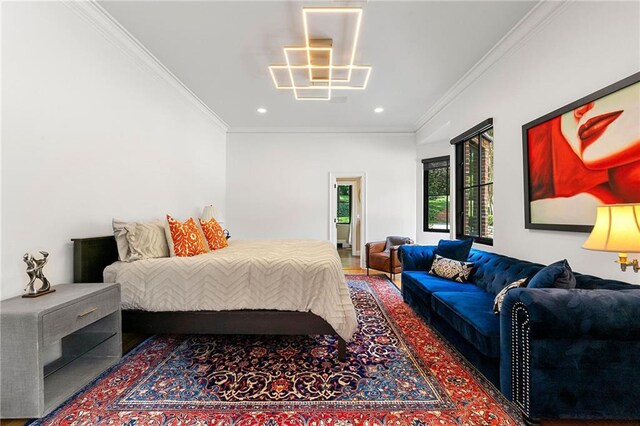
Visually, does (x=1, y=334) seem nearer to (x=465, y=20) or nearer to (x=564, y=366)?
(x=564, y=366)

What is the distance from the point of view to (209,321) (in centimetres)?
231

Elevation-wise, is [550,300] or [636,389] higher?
[550,300]

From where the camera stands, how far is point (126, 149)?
2.94 meters

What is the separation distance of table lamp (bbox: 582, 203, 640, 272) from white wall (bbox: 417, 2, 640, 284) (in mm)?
518

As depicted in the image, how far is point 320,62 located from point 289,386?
307 centimetres

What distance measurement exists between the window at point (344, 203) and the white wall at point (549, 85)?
585cm

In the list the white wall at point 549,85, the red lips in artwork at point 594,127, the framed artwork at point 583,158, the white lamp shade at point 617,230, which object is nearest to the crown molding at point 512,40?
the white wall at point 549,85

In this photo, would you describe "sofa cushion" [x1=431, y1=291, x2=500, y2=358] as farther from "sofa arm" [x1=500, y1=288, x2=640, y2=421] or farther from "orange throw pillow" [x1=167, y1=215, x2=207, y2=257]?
"orange throw pillow" [x1=167, y1=215, x2=207, y2=257]

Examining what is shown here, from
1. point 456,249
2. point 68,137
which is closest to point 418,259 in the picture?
point 456,249

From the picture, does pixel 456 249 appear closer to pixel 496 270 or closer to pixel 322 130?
pixel 496 270

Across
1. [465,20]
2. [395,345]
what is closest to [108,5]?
[465,20]

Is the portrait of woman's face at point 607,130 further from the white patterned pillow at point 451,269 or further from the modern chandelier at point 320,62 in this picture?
the modern chandelier at point 320,62

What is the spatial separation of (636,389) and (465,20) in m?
2.86

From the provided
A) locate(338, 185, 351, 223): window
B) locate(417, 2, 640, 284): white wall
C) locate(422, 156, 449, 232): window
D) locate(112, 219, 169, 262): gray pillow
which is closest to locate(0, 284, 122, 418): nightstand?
locate(112, 219, 169, 262): gray pillow
